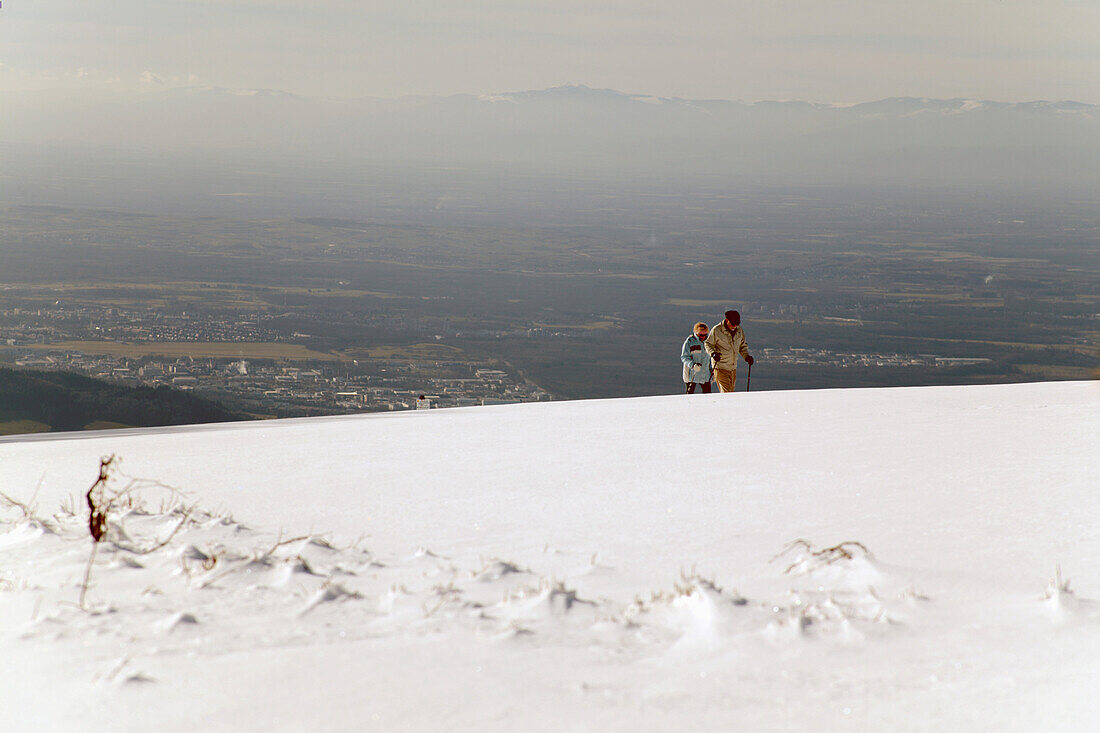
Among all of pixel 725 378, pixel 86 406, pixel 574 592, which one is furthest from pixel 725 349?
pixel 86 406

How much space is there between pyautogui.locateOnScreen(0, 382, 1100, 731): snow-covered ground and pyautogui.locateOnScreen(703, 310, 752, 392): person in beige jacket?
432 cm

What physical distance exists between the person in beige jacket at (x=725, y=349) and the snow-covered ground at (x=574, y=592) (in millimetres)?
4319

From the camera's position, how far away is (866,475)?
15.9 ft

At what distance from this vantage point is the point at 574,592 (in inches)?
125

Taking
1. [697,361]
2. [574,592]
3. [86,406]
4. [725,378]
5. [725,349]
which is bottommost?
[86,406]

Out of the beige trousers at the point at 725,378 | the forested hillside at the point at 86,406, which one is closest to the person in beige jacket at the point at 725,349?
the beige trousers at the point at 725,378

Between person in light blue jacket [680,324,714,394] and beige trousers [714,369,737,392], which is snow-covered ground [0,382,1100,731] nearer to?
beige trousers [714,369,737,392]

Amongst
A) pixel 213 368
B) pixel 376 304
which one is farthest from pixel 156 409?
pixel 376 304

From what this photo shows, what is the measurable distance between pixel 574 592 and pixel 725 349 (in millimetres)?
7062

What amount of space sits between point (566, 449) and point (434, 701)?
3.38m

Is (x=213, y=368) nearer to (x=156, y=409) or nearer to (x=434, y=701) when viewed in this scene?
(x=156, y=409)

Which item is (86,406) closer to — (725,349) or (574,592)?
(725,349)

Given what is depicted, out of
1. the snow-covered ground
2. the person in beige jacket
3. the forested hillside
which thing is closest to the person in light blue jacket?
the person in beige jacket

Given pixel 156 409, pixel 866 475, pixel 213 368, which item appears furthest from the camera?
pixel 213 368
